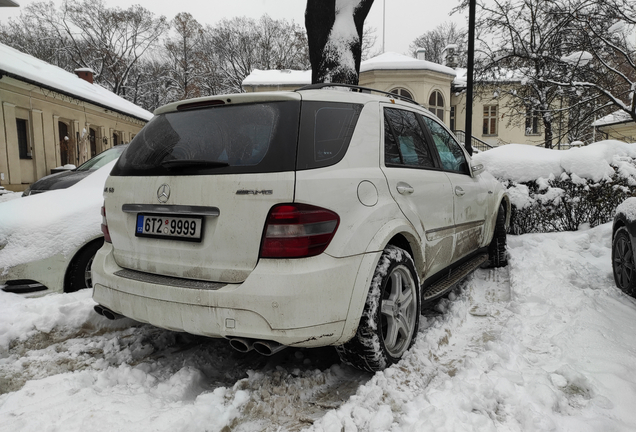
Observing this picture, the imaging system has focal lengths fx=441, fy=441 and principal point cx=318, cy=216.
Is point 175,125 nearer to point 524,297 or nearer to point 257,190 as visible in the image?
point 257,190

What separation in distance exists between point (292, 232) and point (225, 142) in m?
0.69

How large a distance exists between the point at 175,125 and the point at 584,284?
396cm

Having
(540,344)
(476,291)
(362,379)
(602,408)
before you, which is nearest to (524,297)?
(476,291)

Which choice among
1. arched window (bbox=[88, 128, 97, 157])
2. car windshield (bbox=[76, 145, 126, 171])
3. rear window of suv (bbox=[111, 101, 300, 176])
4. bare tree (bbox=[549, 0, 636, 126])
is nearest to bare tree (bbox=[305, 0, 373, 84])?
car windshield (bbox=[76, 145, 126, 171])

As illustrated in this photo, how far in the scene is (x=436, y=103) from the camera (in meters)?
28.4

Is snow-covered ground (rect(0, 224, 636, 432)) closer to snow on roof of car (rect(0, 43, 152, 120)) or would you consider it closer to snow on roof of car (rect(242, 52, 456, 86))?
snow on roof of car (rect(0, 43, 152, 120))

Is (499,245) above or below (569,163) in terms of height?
below

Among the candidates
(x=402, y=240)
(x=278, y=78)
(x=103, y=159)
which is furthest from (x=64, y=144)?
(x=402, y=240)

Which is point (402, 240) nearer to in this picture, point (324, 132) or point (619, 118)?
point (324, 132)

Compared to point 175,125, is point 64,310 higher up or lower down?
lower down

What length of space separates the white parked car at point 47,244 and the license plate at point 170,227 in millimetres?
1626

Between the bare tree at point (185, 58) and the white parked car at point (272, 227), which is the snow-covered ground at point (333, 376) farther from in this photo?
the bare tree at point (185, 58)

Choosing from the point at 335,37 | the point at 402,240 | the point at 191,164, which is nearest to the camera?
the point at 191,164

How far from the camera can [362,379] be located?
2732 mm
